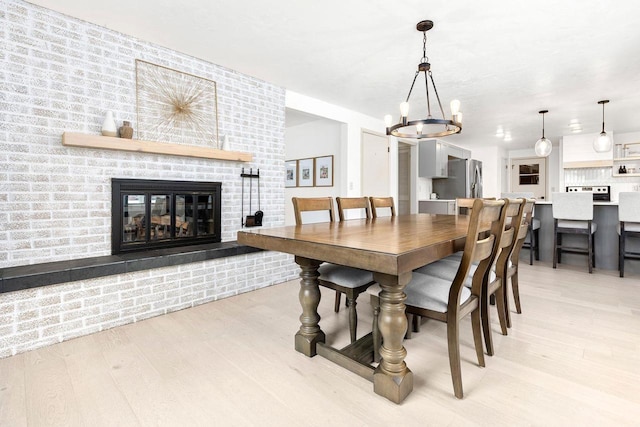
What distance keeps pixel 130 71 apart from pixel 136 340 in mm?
2110

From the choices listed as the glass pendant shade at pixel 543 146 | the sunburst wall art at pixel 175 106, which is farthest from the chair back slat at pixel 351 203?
the glass pendant shade at pixel 543 146

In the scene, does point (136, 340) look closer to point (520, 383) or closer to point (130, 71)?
point (130, 71)

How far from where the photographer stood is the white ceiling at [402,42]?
7.23ft

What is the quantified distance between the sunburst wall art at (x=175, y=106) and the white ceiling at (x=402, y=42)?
26cm

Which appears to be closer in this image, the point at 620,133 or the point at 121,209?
the point at 121,209

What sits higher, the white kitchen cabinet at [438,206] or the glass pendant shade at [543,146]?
the glass pendant shade at [543,146]

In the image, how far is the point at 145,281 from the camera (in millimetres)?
2518

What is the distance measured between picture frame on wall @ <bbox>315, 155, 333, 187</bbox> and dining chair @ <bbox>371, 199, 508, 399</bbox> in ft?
10.9

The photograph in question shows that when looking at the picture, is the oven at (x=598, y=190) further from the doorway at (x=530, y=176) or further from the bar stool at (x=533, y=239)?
the bar stool at (x=533, y=239)

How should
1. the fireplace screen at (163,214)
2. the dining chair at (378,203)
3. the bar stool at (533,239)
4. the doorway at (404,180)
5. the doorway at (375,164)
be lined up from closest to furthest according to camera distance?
1. the fireplace screen at (163,214)
2. the dining chair at (378,203)
3. the bar stool at (533,239)
4. the doorway at (375,164)
5. the doorway at (404,180)

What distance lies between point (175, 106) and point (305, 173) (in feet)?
9.28

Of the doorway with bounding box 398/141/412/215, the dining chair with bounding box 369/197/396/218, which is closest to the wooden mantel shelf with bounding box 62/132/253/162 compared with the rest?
the dining chair with bounding box 369/197/396/218

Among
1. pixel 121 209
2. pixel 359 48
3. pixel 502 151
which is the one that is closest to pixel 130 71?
pixel 121 209

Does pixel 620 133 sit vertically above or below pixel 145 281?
above
